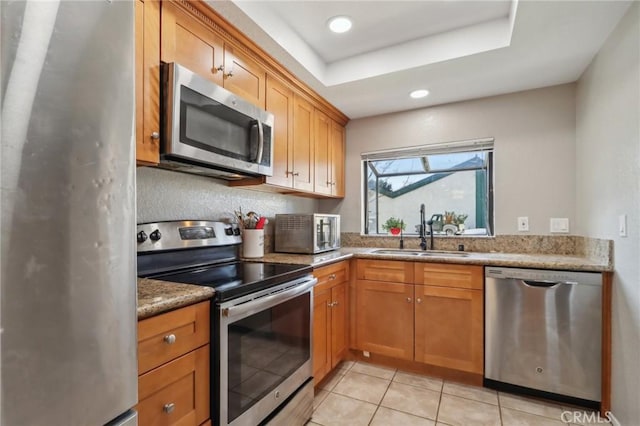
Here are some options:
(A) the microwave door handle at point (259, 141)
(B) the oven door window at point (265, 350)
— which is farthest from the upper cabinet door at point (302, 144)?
(B) the oven door window at point (265, 350)

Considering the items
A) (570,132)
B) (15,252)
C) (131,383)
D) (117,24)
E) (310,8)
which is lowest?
(131,383)

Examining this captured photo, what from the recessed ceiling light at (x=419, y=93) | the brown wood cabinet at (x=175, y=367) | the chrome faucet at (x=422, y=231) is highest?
the recessed ceiling light at (x=419, y=93)

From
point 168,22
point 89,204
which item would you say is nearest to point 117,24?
point 89,204

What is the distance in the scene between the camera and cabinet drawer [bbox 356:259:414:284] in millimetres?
2354

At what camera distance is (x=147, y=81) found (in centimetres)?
129

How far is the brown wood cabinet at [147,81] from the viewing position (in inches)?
49.4

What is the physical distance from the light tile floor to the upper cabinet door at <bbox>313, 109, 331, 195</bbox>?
1572 millimetres

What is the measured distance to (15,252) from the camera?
22.3 inches

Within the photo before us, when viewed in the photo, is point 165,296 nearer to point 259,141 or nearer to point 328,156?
point 259,141

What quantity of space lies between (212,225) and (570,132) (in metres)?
2.80

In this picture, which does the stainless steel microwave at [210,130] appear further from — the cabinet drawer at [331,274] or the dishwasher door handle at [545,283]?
the dishwasher door handle at [545,283]

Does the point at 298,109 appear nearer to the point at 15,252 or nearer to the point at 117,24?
the point at 117,24

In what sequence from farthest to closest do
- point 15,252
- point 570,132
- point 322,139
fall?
point 322,139 < point 570,132 < point 15,252

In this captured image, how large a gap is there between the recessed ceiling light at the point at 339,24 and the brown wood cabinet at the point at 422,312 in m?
1.71
